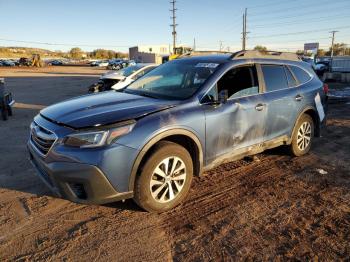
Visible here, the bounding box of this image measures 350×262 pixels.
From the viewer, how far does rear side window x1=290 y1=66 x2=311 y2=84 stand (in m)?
5.38

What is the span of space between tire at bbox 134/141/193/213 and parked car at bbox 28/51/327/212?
12 millimetres

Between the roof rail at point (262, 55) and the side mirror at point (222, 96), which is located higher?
the roof rail at point (262, 55)

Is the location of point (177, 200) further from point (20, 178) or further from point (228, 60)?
point (20, 178)

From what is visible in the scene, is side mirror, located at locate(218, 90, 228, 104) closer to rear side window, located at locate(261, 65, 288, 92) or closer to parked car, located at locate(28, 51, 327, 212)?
parked car, located at locate(28, 51, 327, 212)

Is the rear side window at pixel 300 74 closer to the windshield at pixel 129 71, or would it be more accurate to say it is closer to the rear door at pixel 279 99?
the rear door at pixel 279 99

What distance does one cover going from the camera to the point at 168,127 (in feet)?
11.3

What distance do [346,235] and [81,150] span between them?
2835 millimetres

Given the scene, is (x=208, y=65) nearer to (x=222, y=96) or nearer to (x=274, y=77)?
(x=222, y=96)

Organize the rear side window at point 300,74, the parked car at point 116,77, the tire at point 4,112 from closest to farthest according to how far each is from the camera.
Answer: the rear side window at point 300,74 < the tire at point 4,112 < the parked car at point 116,77

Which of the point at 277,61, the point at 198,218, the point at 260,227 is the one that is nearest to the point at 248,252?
the point at 260,227

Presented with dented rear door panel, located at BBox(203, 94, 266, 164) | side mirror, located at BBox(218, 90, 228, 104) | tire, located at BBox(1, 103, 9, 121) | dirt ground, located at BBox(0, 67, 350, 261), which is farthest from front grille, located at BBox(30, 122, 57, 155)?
tire, located at BBox(1, 103, 9, 121)

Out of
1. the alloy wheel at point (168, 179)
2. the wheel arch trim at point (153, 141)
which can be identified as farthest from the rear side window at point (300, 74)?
the alloy wheel at point (168, 179)

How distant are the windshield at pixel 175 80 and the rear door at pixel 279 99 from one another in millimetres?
1018

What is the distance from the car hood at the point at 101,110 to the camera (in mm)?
3242
